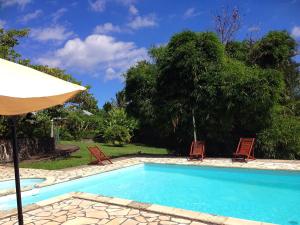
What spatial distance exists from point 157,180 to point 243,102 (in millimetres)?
5035

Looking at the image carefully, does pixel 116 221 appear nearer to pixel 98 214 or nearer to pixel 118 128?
pixel 98 214

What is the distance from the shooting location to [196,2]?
14953 mm

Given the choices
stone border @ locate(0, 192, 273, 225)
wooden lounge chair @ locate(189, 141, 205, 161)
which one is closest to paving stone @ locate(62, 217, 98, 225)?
stone border @ locate(0, 192, 273, 225)

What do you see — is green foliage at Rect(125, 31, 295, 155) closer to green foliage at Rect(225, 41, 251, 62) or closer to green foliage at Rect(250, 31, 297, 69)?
green foliage at Rect(225, 41, 251, 62)

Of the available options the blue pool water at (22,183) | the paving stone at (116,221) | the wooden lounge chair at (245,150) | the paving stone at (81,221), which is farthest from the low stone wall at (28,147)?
the paving stone at (116,221)

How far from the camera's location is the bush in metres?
13.9

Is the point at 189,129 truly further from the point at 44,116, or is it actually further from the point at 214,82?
the point at 44,116

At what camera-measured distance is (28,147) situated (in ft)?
56.6

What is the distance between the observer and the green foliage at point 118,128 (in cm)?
2375

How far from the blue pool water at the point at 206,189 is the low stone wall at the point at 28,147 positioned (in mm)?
6535

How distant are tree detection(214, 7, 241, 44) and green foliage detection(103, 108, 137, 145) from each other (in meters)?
8.99

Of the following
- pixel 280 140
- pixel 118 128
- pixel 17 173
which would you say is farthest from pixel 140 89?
pixel 17 173

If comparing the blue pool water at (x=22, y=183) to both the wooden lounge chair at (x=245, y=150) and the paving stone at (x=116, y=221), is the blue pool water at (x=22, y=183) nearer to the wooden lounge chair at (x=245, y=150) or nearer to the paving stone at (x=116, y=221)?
the paving stone at (x=116, y=221)

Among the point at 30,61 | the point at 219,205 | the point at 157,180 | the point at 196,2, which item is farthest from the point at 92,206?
the point at 30,61
